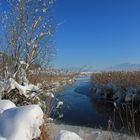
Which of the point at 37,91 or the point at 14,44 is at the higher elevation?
the point at 14,44

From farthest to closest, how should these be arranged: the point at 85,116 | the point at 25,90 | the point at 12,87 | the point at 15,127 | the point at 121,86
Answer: the point at 121,86
the point at 85,116
the point at 25,90
the point at 12,87
the point at 15,127

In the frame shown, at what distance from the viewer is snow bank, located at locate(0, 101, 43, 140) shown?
3.82m

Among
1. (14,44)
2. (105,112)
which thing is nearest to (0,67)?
(14,44)

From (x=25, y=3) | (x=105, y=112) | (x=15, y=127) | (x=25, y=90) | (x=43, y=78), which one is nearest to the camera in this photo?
(x=15, y=127)

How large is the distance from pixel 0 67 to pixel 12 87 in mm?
1930

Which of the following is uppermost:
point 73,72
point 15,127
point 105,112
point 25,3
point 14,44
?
point 25,3

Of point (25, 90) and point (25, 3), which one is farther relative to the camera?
point (25, 3)

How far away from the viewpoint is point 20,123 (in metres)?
3.88

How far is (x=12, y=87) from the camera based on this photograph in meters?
6.54

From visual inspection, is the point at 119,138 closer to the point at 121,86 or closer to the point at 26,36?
the point at 26,36

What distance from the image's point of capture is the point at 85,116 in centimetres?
1378

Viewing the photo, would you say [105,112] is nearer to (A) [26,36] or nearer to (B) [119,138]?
(B) [119,138]

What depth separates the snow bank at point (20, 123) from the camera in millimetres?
3824

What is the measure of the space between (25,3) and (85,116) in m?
6.63
